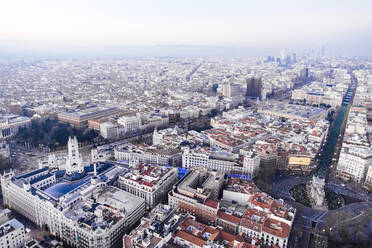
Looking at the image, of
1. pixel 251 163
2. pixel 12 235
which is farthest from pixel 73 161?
pixel 251 163

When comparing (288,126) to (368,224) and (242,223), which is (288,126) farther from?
(242,223)

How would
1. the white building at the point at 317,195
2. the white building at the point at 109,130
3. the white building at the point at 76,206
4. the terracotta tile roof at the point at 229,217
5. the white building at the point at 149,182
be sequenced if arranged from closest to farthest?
the white building at the point at 76,206 → the terracotta tile roof at the point at 229,217 → the white building at the point at 149,182 → the white building at the point at 317,195 → the white building at the point at 109,130

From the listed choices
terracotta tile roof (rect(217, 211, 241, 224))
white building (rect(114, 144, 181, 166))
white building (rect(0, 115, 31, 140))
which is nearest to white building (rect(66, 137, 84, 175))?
white building (rect(114, 144, 181, 166))

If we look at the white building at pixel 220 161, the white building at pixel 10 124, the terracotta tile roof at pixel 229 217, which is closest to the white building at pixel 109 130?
the white building at pixel 10 124

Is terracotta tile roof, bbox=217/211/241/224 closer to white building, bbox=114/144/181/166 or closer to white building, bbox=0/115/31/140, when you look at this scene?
white building, bbox=114/144/181/166

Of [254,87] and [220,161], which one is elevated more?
[254,87]

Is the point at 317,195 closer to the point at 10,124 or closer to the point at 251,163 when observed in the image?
the point at 251,163

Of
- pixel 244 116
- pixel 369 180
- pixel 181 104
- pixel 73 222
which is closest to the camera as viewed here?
pixel 73 222

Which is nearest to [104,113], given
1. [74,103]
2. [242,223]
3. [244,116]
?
[74,103]

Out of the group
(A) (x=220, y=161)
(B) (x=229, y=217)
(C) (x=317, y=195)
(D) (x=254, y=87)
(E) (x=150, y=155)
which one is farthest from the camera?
(D) (x=254, y=87)

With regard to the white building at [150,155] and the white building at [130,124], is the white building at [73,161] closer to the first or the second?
the white building at [150,155]

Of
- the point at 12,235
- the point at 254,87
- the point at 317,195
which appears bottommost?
the point at 317,195
